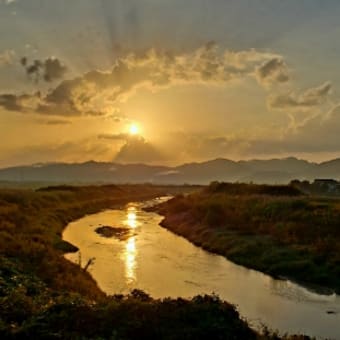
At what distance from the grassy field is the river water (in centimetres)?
176

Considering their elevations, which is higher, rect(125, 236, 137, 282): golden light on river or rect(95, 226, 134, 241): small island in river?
rect(95, 226, 134, 241): small island in river

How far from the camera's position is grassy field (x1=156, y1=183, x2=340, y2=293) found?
1620 inches

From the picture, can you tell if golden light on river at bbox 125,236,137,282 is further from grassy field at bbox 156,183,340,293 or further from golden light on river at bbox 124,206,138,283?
grassy field at bbox 156,183,340,293

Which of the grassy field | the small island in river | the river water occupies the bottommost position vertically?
the river water

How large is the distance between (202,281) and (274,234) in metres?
16.1

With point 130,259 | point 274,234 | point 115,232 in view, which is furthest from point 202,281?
point 115,232

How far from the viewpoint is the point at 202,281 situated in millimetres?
38969

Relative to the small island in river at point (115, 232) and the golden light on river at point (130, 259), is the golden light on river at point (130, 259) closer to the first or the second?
the golden light on river at point (130, 259)

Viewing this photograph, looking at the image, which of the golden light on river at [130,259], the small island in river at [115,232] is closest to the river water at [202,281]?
the golden light on river at [130,259]

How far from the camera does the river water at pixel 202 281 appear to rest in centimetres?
2923

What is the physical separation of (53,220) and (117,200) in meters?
70.0

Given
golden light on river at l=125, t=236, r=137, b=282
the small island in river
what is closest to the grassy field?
the small island in river

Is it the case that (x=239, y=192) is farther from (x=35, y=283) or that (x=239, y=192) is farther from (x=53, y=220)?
(x=35, y=283)

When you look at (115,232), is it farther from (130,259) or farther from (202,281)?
A: (202,281)
